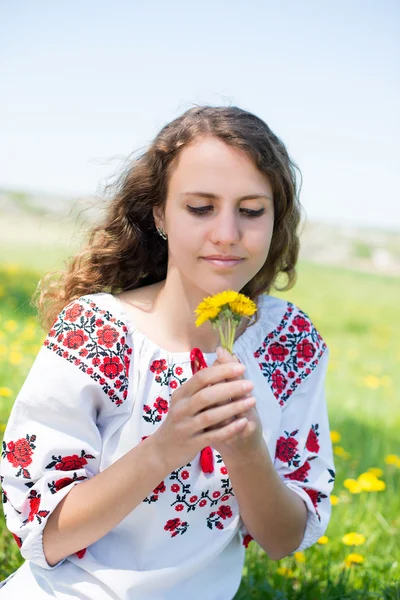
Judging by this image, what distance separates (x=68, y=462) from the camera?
1545 mm

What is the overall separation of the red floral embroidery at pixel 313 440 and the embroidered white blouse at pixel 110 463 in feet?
0.26

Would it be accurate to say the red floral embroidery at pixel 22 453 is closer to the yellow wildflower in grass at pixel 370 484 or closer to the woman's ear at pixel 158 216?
the woman's ear at pixel 158 216

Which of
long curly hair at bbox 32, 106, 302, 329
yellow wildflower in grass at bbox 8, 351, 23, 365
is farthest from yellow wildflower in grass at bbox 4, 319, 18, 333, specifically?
long curly hair at bbox 32, 106, 302, 329

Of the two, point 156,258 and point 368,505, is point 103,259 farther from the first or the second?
point 368,505

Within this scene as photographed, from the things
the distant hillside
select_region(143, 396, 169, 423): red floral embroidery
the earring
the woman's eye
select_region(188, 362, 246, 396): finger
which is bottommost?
the distant hillside

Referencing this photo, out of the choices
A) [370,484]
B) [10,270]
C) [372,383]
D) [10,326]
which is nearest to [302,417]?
[370,484]

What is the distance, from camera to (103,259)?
1.91 metres

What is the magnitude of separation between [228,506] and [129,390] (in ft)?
1.26

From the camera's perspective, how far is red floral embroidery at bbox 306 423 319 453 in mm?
Result: 1851

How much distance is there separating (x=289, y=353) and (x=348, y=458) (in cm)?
164

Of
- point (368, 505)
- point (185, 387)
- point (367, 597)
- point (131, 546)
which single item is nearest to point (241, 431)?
point (185, 387)

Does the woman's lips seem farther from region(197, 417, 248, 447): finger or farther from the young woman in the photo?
region(197, 417, 248, 447): finger

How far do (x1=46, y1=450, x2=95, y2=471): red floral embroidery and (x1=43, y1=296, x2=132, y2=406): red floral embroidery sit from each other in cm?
14

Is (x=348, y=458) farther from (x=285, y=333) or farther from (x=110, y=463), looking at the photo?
(x=110, y=463)
